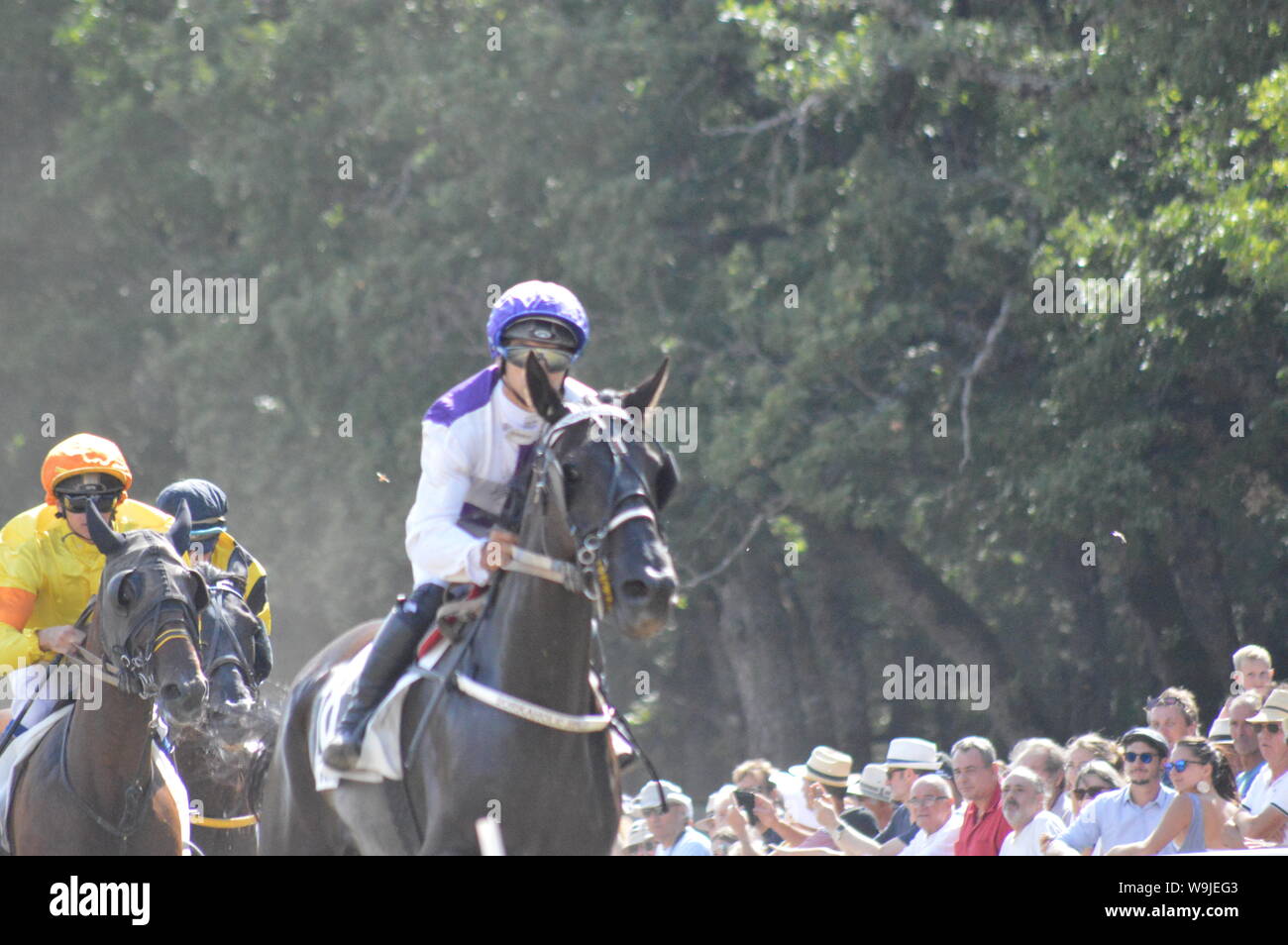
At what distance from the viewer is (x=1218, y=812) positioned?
25.0 feet

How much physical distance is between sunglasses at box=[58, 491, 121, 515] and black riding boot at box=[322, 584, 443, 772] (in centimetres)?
174

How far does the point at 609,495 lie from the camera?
17.6 ft

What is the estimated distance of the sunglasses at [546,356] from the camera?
606 centimetres

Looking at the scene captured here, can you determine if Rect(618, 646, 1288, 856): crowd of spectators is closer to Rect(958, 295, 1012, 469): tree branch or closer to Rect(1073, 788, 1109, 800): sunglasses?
Rect(1073, 788, 1109, 800): sunglasses

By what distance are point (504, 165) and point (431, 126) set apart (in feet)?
3.83

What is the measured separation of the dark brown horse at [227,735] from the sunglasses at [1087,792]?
3.62m

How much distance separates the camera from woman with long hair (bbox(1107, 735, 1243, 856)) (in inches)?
294

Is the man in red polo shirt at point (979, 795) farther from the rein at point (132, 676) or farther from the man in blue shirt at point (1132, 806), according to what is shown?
the rein at point (132, 676)

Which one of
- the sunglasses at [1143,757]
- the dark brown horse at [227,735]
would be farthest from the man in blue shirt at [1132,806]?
the dark brown horse at [227,735]

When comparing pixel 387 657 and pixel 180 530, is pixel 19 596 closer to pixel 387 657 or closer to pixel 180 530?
pixel 180 530

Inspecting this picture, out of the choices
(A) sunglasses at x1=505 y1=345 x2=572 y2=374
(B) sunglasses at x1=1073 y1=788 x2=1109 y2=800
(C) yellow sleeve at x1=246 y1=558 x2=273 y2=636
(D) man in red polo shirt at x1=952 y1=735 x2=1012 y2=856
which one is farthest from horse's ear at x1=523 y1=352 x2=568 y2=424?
(B) sunglasses at x1=1073 y1=788 x2=1109 y2=800

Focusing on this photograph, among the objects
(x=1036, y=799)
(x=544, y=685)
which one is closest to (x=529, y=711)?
(x=544, y=685)

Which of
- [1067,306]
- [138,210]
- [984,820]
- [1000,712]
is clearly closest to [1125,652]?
[1000,712]
